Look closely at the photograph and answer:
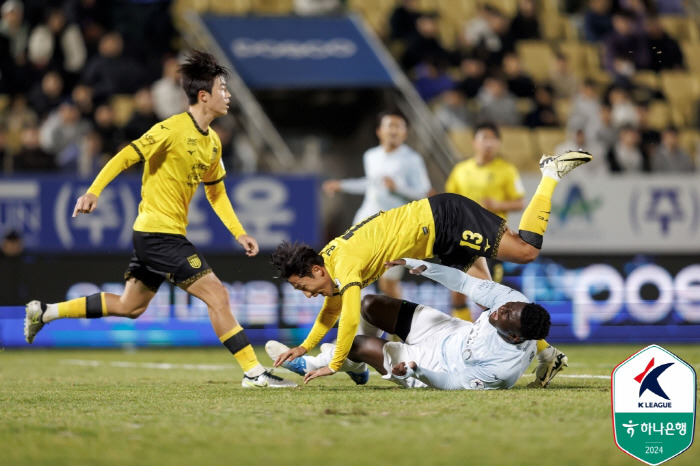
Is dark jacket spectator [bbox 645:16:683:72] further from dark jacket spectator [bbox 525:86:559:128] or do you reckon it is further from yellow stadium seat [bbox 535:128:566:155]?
yellow stadium seat [bbox 535:128:566:155]

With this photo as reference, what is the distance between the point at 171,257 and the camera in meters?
6.86

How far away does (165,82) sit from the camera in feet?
45.6

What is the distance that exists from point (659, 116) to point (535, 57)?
2.38 m

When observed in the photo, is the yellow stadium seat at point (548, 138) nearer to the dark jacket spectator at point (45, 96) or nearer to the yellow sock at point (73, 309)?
the dark jacket spectator at point (45, 96)

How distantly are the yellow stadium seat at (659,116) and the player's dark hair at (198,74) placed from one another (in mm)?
11085

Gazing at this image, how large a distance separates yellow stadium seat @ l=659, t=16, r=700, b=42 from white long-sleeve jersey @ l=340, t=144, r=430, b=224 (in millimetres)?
10779

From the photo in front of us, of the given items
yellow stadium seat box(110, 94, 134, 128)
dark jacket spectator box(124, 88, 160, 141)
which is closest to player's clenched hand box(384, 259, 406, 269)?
dark jacket spectator box(124, 88, 160, 141)

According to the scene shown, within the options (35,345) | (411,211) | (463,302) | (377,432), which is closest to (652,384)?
(377,432)

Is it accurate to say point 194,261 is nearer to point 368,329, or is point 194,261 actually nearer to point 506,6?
point 368,329

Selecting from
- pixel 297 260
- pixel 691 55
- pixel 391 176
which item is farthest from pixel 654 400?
pixel 691 55

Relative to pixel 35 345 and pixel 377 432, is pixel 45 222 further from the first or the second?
pixel 377 432

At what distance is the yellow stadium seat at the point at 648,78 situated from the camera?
16.9m

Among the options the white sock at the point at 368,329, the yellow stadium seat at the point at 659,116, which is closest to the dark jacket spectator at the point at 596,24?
the yellow stadium seat at the point at 659,116

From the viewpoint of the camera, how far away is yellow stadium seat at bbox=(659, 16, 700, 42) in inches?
732
